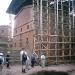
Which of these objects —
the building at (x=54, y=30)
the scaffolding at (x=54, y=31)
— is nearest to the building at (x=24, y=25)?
the building at (x=54, y=30)

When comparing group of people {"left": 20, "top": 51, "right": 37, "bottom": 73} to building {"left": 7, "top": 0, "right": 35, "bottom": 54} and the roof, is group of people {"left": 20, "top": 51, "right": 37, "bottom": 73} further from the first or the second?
the roof

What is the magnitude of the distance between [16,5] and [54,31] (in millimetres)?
8644

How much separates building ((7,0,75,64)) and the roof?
2900 mm

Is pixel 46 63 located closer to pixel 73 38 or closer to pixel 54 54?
pixel 54 54

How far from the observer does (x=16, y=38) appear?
28000 mm

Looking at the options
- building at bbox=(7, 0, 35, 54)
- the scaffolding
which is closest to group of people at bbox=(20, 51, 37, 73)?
the scaffolding

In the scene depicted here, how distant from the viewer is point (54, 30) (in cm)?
1995

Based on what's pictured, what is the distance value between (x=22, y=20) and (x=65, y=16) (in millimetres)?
6396

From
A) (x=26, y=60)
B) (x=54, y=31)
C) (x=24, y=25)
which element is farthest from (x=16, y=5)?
(x=26, y=60)

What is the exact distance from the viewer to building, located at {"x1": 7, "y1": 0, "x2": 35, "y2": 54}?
22.2m

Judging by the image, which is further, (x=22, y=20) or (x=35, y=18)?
(x=22, y=20)

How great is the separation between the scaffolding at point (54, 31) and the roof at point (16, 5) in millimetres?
2964

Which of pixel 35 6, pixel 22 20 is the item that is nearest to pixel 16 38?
pixel 22 20

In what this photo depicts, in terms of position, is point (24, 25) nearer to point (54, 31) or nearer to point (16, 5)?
point (16, 5)
